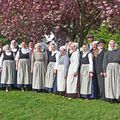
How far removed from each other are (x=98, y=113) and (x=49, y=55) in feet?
12.4

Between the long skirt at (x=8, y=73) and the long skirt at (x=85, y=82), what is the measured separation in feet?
8.69

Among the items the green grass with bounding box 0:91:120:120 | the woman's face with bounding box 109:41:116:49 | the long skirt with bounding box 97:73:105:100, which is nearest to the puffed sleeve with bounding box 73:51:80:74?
the long skirt with bounding box 97:73:105:100

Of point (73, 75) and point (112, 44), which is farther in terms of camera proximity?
point (73, 75)

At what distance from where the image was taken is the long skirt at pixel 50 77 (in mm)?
15023

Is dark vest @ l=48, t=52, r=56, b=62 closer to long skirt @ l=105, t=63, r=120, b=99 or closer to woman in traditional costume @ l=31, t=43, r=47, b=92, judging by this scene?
woman in traditional costume @ l=31, t=43, r=47, b=92

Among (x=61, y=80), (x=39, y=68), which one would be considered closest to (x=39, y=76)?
(x=39, y=68)

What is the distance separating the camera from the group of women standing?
13234 millimetres

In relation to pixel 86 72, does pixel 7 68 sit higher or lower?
higher

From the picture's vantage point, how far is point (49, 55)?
1520cm

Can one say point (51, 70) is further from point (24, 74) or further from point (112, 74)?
point (112, 74)

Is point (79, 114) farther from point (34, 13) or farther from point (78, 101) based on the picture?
point (34, 13)

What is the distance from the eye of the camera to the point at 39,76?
50.0ft

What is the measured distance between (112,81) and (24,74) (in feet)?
11.0

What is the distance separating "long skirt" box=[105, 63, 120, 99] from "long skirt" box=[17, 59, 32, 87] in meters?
3.06
